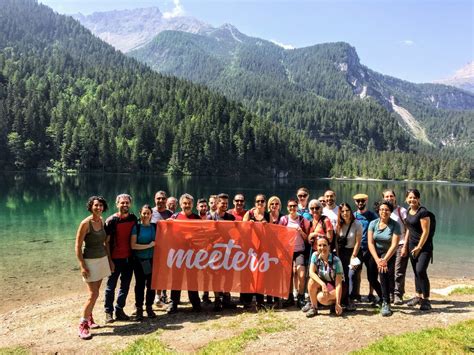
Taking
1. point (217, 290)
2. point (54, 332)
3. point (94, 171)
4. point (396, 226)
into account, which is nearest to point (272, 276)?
point (217, 290)

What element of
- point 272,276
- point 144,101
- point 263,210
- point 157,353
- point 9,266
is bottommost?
point 9,266

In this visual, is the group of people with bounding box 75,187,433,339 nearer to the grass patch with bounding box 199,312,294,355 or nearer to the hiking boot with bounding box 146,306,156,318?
the hiking boot with bounding box 146,306,156,318

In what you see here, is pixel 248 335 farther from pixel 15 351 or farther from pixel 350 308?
pixel 15 351

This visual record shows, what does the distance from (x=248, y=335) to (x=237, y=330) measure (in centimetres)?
51

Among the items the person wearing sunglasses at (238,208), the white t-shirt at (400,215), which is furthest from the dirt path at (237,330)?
the person wearing sunglasses at (238,208)

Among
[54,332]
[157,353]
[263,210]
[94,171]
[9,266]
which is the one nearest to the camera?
[157,353]

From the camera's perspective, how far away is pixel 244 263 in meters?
11.1

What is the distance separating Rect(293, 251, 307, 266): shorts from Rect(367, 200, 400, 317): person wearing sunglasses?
1748mm

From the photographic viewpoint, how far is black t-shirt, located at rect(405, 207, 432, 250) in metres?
10.5

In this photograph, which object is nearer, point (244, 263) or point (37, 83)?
point (244, 263)

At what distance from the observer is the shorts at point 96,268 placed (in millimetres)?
9469

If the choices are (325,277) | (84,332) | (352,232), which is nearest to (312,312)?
(325,277)

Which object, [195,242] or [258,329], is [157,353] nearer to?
[258,329]

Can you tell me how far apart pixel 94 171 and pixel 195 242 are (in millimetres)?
137998
